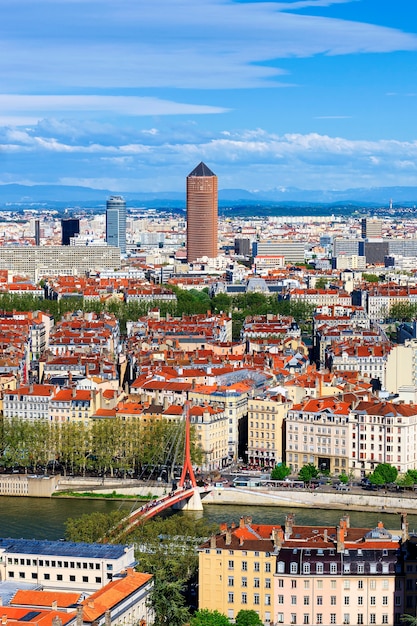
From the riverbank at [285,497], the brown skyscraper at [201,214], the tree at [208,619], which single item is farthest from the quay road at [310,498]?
the brown skyscraper at [201,214]

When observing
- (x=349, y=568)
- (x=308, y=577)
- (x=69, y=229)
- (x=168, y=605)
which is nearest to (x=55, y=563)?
(x=168, y=605)

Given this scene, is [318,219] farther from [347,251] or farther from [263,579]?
[263,579]

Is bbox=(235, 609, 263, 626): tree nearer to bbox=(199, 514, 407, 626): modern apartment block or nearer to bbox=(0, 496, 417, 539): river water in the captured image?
bbox=(199, 514, 407, 626): modern apartment block

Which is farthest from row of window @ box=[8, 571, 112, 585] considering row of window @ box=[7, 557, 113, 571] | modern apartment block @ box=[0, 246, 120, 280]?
modern apartment block @ box=[0, 246, 120, 280]

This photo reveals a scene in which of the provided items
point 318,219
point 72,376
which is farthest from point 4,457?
point 318,219

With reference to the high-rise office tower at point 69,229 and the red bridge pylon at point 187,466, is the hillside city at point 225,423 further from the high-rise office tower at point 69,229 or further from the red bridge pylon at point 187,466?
the high-rise office tower at point 69,229

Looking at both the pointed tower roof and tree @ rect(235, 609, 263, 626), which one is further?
the pointed tower roof
